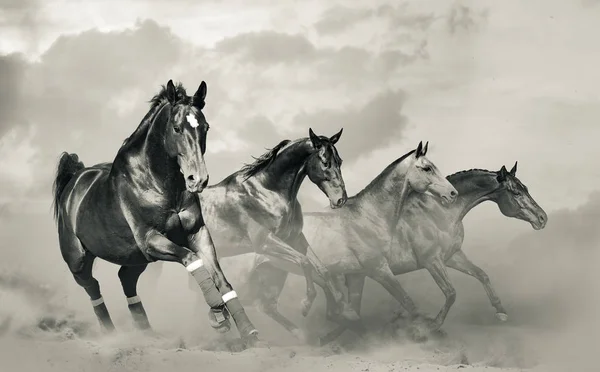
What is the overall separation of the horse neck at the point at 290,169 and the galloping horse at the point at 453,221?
116 centimetres

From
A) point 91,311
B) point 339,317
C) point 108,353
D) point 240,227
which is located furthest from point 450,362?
point 91,311

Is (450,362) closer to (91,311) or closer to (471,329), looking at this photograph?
(471,329)

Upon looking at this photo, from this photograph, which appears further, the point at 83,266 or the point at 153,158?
the point at 83,266

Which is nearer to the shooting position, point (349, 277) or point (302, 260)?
point (302, 260)

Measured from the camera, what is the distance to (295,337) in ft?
39.4

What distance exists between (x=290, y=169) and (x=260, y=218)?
52 cm

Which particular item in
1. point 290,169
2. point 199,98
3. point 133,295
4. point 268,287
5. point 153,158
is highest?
point 199,98

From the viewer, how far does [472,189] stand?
13.1 meters

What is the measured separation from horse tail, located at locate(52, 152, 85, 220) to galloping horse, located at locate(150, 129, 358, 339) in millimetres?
1238

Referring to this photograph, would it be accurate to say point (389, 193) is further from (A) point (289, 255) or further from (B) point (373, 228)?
(A) point (289, 255)

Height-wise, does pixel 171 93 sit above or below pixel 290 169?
above

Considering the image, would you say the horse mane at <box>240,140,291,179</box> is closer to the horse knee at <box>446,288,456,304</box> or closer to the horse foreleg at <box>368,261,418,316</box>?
the horse foreleg at <box>368,261,418,316</box>

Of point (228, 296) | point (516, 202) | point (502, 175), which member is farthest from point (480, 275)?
point (228, 296)

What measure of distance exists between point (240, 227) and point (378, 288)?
2349 mm
